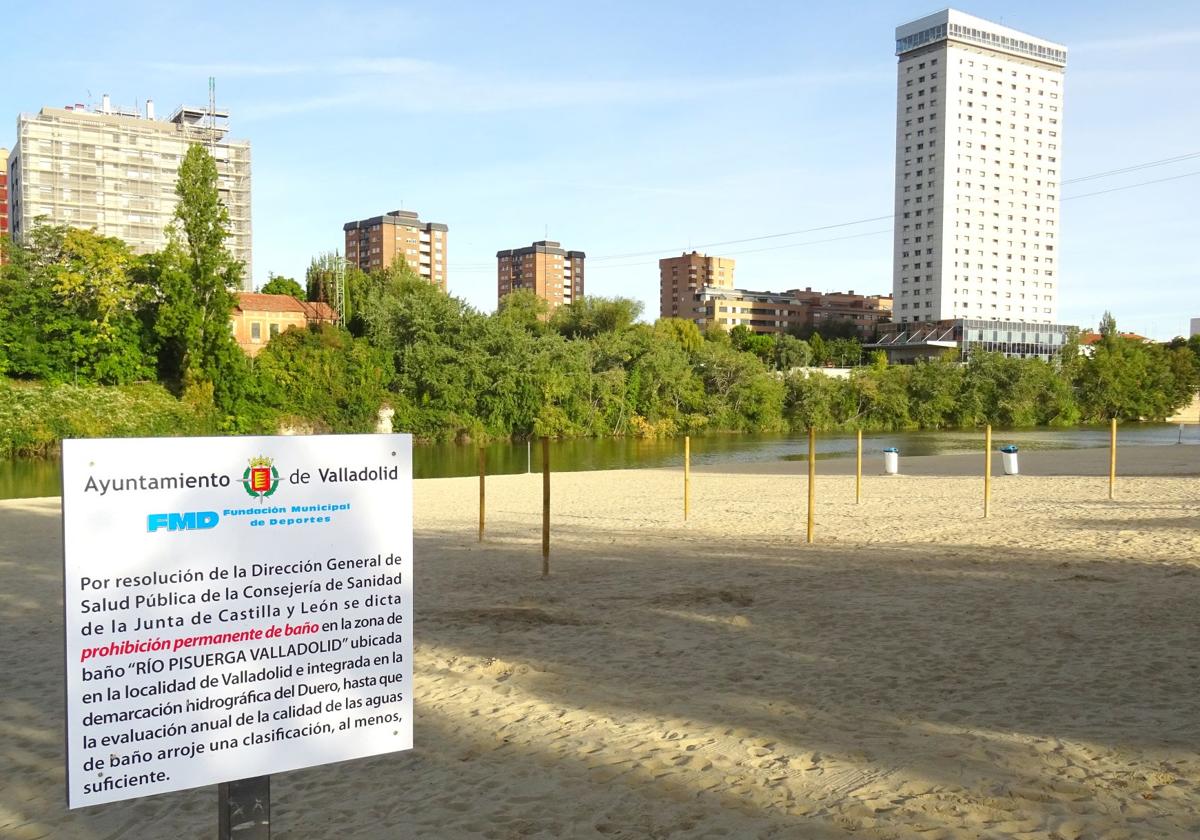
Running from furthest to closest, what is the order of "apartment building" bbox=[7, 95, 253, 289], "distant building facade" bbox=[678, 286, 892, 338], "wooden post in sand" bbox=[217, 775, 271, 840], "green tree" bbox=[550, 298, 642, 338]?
"distant building facade" bbox=[678, 286, 892, 338]
"apartment building" bbox=[7, 95, 253, 289]
"green tree" bbox=[550, 298, 642, 338]
"wooden post in sand" bbox=[217, 775, 271, 840]

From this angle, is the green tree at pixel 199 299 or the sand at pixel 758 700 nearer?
the sand at pixel 758 700

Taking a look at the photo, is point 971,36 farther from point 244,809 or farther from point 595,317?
point 244,809

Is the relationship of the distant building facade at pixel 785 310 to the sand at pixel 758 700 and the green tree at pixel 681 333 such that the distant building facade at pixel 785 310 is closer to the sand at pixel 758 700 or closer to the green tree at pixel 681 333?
the green tree at pixel 681 333

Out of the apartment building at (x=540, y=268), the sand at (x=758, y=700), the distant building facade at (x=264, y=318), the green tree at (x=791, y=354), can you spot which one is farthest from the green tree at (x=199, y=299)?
the apartment building at (x=540, y=268)

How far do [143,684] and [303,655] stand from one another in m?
0.49

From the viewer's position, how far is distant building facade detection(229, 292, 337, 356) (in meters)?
64.0

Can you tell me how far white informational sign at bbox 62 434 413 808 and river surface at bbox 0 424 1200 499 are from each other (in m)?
31.2

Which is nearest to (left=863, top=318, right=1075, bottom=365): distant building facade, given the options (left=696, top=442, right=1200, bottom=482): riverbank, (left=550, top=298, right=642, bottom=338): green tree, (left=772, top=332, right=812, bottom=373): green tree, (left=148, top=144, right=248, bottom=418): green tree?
(left=772, top=332, right=812, bottom=373): green tree

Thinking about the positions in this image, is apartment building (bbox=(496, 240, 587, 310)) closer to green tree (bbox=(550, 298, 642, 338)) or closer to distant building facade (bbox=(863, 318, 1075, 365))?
distant building facade (bbox=(863, 318, 1075, 365))

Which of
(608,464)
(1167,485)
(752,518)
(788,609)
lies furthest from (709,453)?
(788,609)

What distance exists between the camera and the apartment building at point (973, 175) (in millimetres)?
138250

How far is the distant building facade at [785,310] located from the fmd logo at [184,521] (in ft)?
466

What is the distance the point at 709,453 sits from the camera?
50594 mm

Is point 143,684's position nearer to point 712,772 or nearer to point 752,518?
point 712,772
